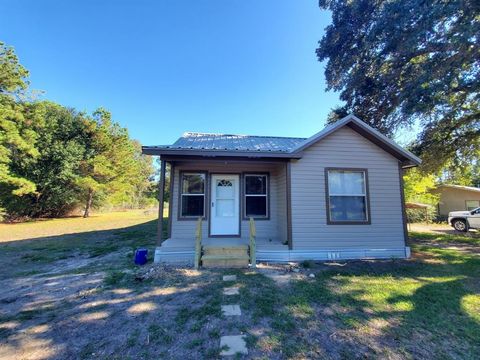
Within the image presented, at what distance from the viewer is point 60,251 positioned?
7.88 meters

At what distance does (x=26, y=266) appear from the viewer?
20.1 feet

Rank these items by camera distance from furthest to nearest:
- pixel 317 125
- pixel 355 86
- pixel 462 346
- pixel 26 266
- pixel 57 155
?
pixel 57 155 → pixel 317 125 → pixel 355 86 → pixel 26 266 → pixel 462 346

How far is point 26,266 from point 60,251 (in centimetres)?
180

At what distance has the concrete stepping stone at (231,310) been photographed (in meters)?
3.44

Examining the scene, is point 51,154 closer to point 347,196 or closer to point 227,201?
point 227,201

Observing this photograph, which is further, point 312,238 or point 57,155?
point 57,155

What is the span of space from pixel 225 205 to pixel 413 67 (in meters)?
8.50

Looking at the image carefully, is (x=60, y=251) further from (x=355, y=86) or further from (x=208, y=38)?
(x=355, y=86)

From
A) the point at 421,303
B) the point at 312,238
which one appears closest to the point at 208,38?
the point at 312,238

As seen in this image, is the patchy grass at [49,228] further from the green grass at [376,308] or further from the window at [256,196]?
the green grass at [376,308]

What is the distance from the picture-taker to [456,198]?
20.6m

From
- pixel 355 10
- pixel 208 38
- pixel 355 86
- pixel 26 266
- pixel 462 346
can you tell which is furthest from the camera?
pixel 208 38

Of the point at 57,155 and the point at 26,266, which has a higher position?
the point at 57,155

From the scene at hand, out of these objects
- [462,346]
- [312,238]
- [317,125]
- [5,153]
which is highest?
[317,125]
